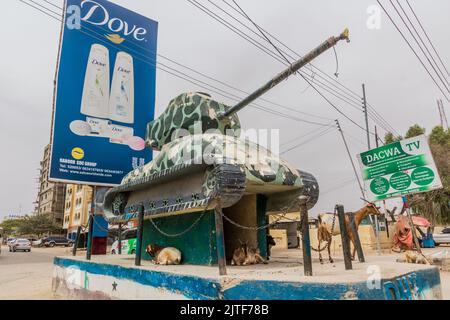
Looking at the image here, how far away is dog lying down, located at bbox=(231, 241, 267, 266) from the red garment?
1222cm

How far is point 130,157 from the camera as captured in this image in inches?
523

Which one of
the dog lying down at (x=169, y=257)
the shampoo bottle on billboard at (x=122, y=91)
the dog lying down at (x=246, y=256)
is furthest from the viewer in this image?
the shampoo bottle on billboard at (x=122, y=91)

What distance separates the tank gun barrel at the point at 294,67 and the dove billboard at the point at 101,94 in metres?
6.70

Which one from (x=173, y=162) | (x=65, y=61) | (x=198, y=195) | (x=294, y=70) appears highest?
(x=65, y=61)

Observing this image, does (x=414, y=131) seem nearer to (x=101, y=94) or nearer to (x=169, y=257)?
(x=101, y=94)

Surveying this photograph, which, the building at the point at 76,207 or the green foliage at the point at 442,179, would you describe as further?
the building at the point at 76,207

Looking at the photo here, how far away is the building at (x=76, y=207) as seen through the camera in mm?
48844

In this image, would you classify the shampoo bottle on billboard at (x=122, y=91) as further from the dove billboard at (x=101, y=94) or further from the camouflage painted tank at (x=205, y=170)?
the camouflage painted tank at (x=205, y=170)

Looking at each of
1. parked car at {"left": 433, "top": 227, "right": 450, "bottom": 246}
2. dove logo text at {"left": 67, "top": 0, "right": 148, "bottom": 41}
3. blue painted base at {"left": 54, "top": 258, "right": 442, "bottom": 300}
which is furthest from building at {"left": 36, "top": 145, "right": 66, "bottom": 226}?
blue painted base at {"left": 54, "top": 258, "right": 442, "bottom": 300}

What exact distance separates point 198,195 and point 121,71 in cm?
903

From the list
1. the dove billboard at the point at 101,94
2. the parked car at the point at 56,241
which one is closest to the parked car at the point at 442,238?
the dove billboard at the point at 101,94
